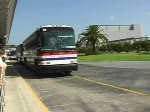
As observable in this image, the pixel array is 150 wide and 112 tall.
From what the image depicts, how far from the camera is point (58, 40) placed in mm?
22016

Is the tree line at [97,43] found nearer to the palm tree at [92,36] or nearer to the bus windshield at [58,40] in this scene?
the palm tree at [92,36]

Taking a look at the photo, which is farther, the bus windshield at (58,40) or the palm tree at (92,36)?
→ the palm tree at (92,36)

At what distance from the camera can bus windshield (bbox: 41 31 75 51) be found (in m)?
21.8

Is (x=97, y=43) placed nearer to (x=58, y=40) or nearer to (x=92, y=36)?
(x=92, y=36)

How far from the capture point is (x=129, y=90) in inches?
534

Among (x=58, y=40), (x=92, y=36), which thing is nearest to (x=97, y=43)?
(x=92, y=36)

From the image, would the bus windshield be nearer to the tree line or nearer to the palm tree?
the tree line

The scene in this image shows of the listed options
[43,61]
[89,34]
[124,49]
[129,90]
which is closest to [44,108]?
[129,90]

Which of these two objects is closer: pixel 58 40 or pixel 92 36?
pixel 58 40

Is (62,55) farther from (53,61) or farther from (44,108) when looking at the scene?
(44,108)

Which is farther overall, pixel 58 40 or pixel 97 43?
pixel 97 43

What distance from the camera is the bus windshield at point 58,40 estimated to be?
21797mm

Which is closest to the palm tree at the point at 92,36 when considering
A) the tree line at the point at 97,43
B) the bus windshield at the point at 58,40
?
the tree line at the point at 97,43

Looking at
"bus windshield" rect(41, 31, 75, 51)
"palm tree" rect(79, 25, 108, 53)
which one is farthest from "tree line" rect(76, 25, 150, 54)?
"bus windshield" rect(41, 31, 75, 51)
